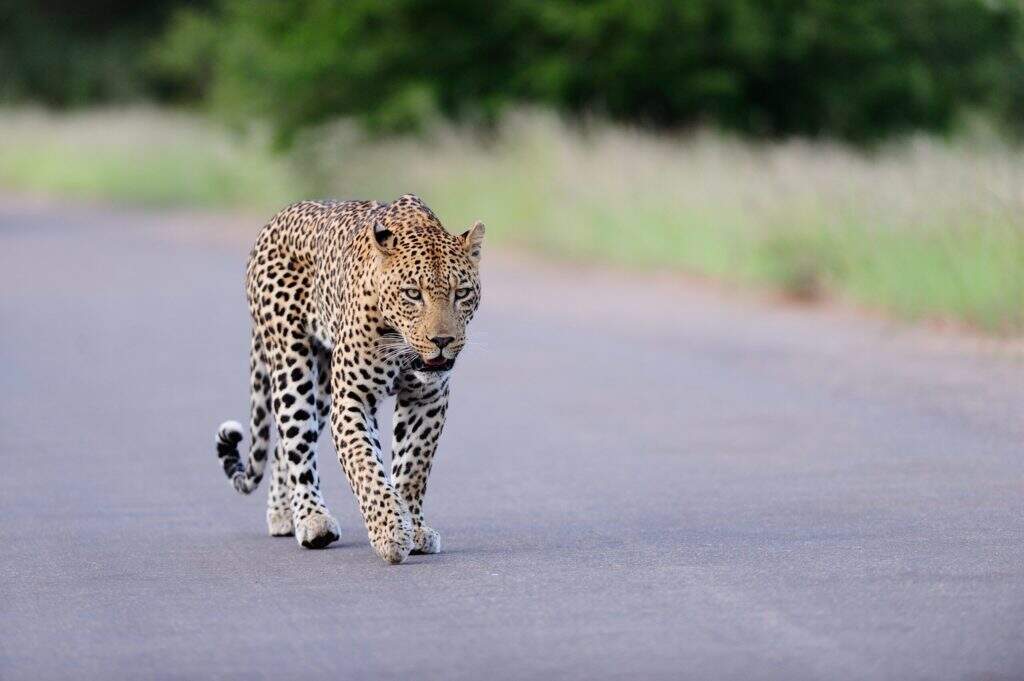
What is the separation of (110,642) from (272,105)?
26697mm

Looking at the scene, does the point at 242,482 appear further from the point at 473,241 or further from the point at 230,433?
the point at 473,241

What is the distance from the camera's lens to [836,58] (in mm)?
32406

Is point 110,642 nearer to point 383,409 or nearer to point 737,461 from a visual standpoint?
point 737,461

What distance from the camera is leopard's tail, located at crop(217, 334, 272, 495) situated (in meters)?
9.52

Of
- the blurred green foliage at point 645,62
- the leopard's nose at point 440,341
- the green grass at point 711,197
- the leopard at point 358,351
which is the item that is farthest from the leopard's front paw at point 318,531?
the blurred green foliage at point 645,62

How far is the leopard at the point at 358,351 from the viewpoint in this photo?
8.10 m

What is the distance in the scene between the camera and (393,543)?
809 centimetres

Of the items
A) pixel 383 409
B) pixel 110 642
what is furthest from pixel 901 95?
pixel 110 642

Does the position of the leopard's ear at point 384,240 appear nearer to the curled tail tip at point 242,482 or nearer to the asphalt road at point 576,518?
the asphalt road at point 576,518

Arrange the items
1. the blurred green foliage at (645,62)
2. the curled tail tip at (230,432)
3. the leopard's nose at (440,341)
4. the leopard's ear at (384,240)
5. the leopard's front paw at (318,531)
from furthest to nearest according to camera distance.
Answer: the blurred green foliage at (645,62)
the curled tail tip at (230,432)
the leopard's front paw at (318,531)
the leopard's ear at (384,240)
the leopard's nose at (440,341)

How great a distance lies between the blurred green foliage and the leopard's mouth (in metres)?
22.1

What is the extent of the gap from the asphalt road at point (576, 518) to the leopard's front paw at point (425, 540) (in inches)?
4.3

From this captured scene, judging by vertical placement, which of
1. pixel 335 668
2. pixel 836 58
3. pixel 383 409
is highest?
pixel 836 58

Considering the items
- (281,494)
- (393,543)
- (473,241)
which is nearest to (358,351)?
(473,241)
